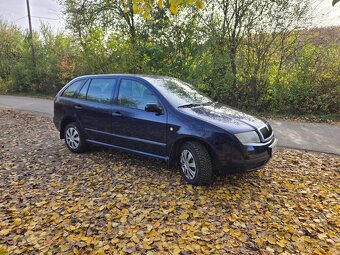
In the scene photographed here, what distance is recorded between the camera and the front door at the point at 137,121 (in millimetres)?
4387

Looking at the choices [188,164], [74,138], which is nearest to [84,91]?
[74,138]

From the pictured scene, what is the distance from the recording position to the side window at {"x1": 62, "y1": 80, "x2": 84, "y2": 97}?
19.0 feet

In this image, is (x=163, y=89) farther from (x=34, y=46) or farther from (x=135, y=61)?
(x=34, y=46)

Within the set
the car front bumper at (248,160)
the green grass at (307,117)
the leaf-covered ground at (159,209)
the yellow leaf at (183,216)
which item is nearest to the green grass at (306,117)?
the green grass at (307,117)

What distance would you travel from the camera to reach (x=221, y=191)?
397cm

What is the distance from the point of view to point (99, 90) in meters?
5.36

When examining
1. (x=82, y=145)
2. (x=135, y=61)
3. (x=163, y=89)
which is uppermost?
(x=135, y=61)

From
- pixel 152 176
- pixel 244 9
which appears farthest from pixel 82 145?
pixel 244 9

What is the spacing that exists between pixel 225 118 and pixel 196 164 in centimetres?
84

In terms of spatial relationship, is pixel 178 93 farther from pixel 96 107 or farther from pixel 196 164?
pixel 96 107

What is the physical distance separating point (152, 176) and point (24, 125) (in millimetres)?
6736

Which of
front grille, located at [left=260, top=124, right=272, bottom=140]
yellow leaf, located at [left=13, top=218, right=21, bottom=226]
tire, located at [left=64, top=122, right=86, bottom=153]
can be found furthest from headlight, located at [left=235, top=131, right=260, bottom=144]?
tire, located at [left=64, top=122, right=86, bottom=153]

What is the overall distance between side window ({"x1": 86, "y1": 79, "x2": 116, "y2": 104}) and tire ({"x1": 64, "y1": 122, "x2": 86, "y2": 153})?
0.73 m

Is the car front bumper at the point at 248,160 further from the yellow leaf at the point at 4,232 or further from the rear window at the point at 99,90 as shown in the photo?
the yellow leaf at the point at 4,232
